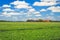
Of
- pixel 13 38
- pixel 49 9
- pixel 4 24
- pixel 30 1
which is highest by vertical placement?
pixel 30 1

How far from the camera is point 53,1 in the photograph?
9.69 ft

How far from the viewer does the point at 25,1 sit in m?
2.91

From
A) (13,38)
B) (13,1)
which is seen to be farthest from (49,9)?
(13,38)

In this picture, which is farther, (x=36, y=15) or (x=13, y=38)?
(x=36, y=15)

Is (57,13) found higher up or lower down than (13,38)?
higher up

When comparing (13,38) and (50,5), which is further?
(50,5)

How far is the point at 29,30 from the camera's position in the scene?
9.41 ft

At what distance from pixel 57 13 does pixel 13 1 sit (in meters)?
0.88

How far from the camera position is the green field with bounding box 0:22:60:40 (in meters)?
2.76

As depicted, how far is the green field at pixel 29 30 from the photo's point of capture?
2760mm

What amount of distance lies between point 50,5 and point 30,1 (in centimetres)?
40

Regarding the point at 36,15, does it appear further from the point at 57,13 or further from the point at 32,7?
the point at 57,13

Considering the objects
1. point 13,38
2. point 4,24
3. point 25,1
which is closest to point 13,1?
point 25,1

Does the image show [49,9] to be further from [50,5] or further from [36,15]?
[36,15]
